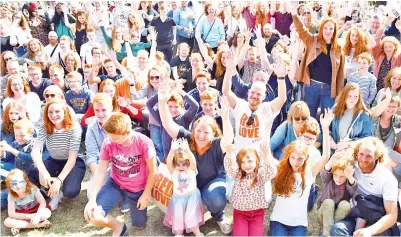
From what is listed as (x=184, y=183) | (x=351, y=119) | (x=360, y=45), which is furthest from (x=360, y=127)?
(x=184, y=183)

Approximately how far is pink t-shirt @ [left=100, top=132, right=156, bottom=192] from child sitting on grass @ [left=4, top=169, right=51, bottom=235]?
0.90m

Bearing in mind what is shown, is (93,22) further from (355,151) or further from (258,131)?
(355,151)

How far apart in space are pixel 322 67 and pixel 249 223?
8.90 ft

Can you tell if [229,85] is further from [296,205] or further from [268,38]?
[268,38]

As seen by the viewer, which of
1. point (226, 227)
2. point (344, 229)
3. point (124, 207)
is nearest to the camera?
point (344, 229)

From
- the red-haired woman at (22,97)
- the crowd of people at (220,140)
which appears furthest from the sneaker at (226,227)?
the red-haired woman at (22,97)

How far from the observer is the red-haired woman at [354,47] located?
6156 mm

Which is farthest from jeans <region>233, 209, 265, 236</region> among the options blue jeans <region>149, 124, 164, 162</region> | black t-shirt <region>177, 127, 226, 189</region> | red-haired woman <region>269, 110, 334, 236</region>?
blue jeans <region>149, 124, 164, 162</region>

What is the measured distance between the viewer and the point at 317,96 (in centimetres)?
559

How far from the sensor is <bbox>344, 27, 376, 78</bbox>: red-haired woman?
616 cm

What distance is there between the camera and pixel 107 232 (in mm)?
4145

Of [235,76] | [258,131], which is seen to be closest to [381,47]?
[235,76]

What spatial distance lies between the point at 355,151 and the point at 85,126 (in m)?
3.29

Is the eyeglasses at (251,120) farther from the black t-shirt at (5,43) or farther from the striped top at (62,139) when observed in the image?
the black t-shirt at (5,43)
